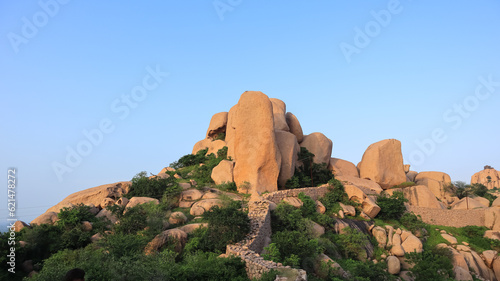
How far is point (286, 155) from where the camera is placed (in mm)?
32094

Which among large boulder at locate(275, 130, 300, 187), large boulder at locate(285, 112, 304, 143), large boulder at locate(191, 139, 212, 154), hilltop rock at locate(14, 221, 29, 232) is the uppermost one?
large boulder at locate(285, 112, 304, 143)

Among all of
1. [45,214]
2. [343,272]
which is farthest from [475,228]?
[45,214]

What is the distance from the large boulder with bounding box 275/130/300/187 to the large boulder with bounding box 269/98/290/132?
4147mm

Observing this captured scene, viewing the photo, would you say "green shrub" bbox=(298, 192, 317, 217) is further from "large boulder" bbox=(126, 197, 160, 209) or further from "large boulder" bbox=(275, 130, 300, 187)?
"large boulder" bbox=(126, 197, 160, 209)

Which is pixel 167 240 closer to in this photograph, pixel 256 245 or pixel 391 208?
pixel 256 245

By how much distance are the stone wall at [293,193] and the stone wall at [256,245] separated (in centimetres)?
205

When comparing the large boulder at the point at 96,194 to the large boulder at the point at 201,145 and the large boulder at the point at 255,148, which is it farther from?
the large boulder at the point at 201,145

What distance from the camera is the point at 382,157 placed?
3731 centimetres

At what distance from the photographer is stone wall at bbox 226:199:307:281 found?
1316cm

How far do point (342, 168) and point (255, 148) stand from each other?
14.6 m

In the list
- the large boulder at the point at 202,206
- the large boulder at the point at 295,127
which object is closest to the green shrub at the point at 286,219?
the large boulder at the point at 202,206

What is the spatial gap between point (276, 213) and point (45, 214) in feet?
46.1

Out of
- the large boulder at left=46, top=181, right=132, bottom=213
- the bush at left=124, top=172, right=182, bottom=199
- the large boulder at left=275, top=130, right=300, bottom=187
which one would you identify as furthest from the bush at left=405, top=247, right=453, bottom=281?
the large boulder at left=46, top=181, right=132, bottom=213

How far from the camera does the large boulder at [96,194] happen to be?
24.8m
